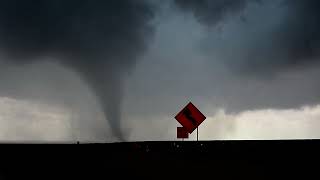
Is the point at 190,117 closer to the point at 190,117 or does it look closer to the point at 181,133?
the point at 190,117

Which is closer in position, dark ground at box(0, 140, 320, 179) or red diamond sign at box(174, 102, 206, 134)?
dark ground at box(0, 140, 320, 179)

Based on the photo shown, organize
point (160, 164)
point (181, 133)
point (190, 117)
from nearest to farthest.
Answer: point (160, 164)
point (190, 117)
point (181, 133)

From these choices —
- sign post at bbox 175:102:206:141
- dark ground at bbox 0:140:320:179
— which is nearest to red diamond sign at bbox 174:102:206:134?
sign post at bbox 175:102:206:141

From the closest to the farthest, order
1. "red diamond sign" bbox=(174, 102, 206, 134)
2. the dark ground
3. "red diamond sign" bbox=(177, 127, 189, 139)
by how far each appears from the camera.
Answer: the dark ground → "red diamond sign" bbox=(174, 102, 206, 134) → "red diamond sign" bbox=(177, 127, 189, 139)

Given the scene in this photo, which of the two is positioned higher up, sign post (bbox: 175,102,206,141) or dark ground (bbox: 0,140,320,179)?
sign post (bbox: 175,102,206,141)

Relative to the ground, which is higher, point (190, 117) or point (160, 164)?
point (190, 117)

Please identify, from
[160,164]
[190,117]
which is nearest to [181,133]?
[190,117]

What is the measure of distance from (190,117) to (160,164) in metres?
10.0

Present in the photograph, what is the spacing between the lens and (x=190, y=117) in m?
26.2

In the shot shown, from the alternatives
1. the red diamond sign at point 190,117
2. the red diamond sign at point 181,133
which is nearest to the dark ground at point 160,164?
the red diamond sign at point 190,117

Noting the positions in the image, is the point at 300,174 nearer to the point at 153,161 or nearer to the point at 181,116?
the point at 153,161

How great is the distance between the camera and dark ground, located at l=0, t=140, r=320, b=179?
522 inches

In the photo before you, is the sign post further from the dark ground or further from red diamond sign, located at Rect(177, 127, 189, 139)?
the dark ground

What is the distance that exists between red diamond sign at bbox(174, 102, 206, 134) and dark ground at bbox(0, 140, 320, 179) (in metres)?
4.52
